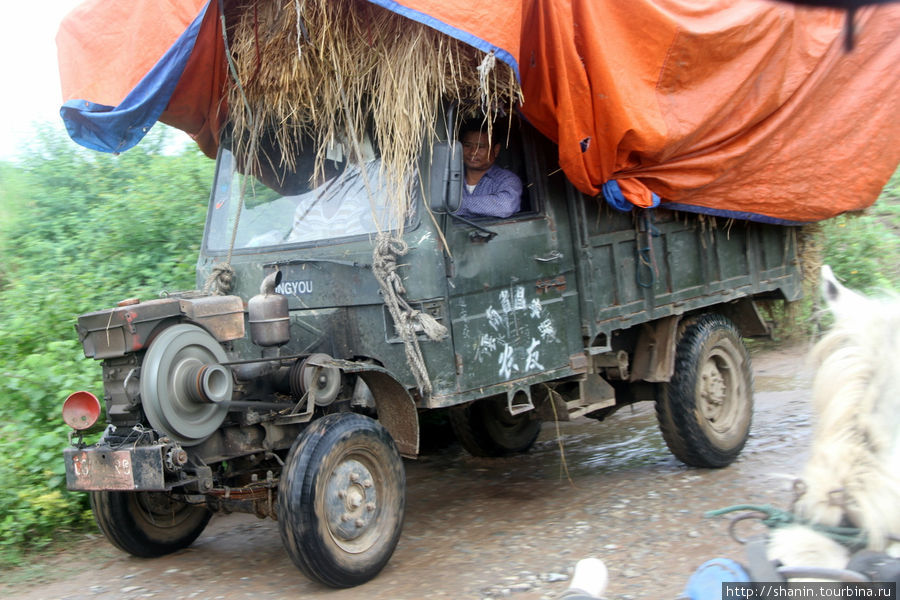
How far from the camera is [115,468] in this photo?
13.1ft

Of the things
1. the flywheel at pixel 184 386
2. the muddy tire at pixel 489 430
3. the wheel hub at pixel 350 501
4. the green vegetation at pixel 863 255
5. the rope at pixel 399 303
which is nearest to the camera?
the flywheel at pixel 184 386

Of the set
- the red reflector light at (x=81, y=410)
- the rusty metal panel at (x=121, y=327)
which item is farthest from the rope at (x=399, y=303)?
the red reflector light at (x=81, y=410)

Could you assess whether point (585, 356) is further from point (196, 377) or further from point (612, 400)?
point (196, 377)

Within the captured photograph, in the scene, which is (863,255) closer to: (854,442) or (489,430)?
(489,430)

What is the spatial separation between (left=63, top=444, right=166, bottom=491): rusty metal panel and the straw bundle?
5.54 ft

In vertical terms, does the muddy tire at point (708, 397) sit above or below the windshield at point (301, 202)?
below

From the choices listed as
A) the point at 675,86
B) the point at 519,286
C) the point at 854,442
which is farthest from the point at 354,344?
the point at 854,442

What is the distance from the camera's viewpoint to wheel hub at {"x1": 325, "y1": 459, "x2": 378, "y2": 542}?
4137mm

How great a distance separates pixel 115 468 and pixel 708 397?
4.04m

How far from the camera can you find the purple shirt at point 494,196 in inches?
197

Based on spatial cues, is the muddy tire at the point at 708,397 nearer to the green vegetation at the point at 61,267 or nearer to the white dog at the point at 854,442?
the white dog at the point at 854,442

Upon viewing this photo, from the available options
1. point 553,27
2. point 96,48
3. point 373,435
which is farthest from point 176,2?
point 373,435

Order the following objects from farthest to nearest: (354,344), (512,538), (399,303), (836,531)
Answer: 1. (512,538)
2. (354,344)
3. (399,303)
4. (836,531)

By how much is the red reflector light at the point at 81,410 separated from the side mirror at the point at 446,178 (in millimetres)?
1886
